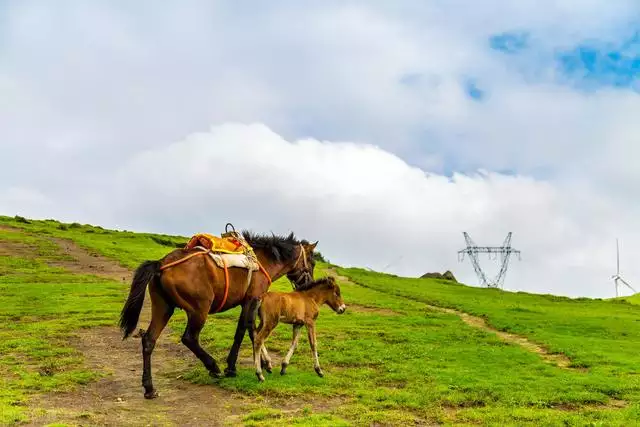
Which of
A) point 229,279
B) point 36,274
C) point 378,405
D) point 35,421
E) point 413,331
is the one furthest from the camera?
point 36,274

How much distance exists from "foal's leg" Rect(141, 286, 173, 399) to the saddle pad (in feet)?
4.63

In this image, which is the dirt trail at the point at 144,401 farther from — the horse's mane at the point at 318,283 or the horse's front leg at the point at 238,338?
the horse's mane at the point at 318,283

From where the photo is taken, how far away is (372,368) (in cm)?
1498

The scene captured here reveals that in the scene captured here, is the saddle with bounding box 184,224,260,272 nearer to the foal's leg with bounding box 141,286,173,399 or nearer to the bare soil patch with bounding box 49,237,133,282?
the foal's leg with bounding box 141,286,173,399

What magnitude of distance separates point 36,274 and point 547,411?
32.8 meters

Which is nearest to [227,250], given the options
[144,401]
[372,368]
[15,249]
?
[144,401]

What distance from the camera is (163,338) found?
1855cm

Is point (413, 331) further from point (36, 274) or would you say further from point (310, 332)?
point (36, 274)

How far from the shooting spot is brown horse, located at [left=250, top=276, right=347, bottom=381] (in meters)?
13.0

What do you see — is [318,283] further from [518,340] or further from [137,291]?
[518,340]

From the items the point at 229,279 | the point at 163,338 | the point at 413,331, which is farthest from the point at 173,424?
the point at 413,331

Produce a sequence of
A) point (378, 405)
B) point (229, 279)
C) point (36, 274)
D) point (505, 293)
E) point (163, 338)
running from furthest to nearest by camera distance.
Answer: point (505, 293) < point (36, 274) < point (163, 338) < point (229, 279) < point (378, 405)

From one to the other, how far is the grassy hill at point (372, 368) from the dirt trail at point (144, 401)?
6 centimetres

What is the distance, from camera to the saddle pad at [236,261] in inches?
506
